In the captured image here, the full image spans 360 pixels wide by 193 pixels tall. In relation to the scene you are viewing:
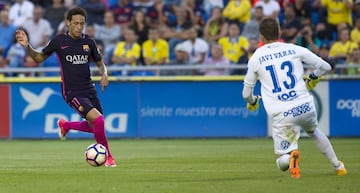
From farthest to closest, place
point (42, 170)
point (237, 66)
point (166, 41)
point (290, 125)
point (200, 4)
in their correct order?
1. point (200, 4)
2. point (166, 41)
3. point (237, 66)
4. point (42, 170)
5. point (290, 125)

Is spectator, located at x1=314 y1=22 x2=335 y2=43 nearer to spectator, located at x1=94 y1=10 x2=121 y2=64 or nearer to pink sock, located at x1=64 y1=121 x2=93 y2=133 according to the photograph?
spectator, located at x1=94 y1=10 x2=121 y2=64

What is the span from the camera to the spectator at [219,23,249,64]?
2350 centimetres

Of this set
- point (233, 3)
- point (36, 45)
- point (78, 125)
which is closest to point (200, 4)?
point (233, 3)

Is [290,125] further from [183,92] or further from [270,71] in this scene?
[183,92]

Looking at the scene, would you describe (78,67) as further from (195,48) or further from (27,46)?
(195,48)

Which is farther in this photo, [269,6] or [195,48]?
[269,6]

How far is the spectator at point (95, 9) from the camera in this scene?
2600 centimetres

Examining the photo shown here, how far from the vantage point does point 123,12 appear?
25.6 metres

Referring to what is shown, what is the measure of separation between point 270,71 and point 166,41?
1307cm

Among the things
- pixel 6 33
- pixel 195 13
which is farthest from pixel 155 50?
pixel 6 33

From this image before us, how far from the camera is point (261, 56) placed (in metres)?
11.5

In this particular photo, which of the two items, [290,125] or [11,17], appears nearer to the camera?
[290,125]

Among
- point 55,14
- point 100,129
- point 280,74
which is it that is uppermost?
point 280,74

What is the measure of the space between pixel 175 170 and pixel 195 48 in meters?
10.6
